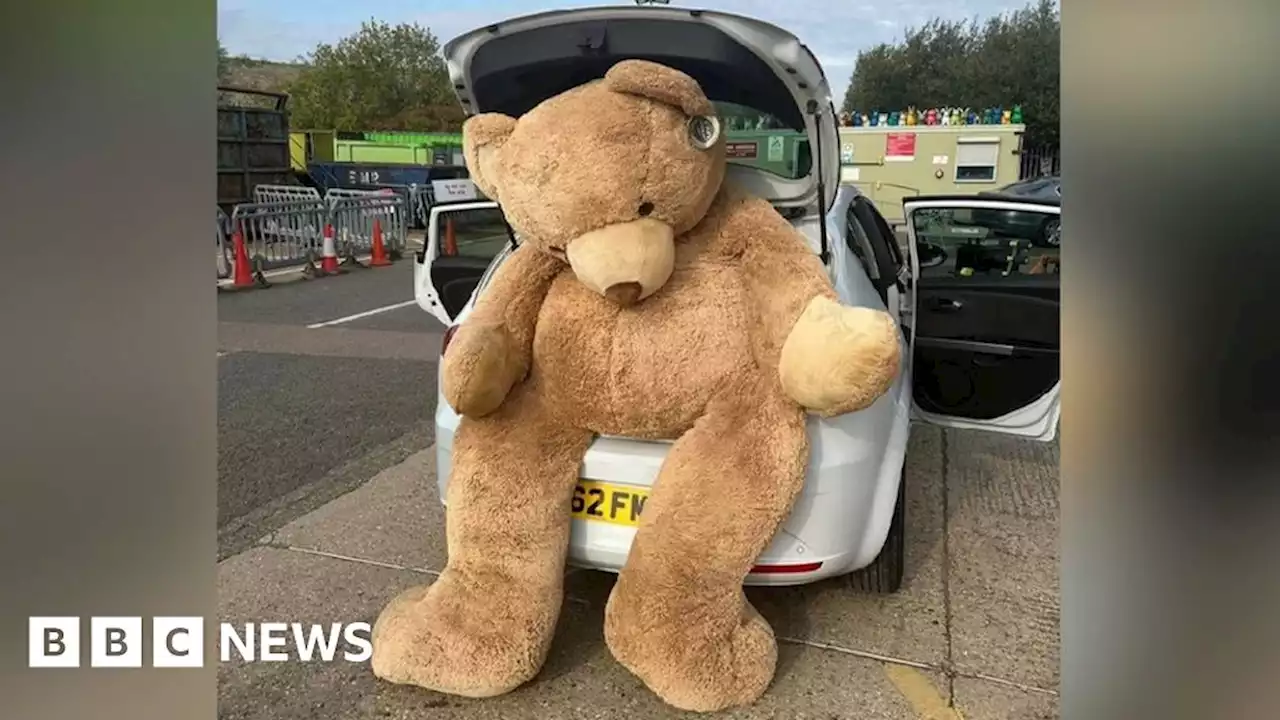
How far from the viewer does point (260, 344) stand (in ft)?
21.1

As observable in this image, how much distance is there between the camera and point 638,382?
2268mm

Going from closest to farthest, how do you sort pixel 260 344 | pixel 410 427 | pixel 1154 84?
pixel 1154 84
pixel 410 427
pixel 260 344

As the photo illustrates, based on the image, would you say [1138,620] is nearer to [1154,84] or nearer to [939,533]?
[1154,84]

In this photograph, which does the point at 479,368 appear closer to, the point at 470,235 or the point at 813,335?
the point at 813,335

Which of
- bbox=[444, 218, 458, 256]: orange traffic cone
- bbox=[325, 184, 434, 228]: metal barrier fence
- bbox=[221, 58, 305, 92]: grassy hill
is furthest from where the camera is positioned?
bbox=[325, 184, 434, 228]: metal barrier fence

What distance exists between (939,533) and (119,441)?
2.71 metres

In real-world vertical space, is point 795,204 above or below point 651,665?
above

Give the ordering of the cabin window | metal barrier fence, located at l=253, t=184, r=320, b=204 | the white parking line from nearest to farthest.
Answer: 1. the cabin window
2. the white parking line
3. metal barrier fence, located at l=253, t=184, r=320, b=204

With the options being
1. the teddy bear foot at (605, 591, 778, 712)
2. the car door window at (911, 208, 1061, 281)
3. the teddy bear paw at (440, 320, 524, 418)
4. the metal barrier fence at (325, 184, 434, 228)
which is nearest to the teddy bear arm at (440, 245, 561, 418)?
the teddy bear paw at (440, 320, 524, 418)

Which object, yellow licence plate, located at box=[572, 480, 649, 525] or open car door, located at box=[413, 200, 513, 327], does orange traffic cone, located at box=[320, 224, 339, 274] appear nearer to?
open car door, located at box=[413, 200, 513, 327]

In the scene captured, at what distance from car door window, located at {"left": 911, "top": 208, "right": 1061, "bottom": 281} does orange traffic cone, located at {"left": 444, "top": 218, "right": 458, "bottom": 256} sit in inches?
78.1

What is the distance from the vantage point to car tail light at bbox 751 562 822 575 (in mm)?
2322

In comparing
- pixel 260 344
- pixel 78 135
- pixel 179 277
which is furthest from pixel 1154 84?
pixel 260 344

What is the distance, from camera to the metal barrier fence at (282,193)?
8867mm
